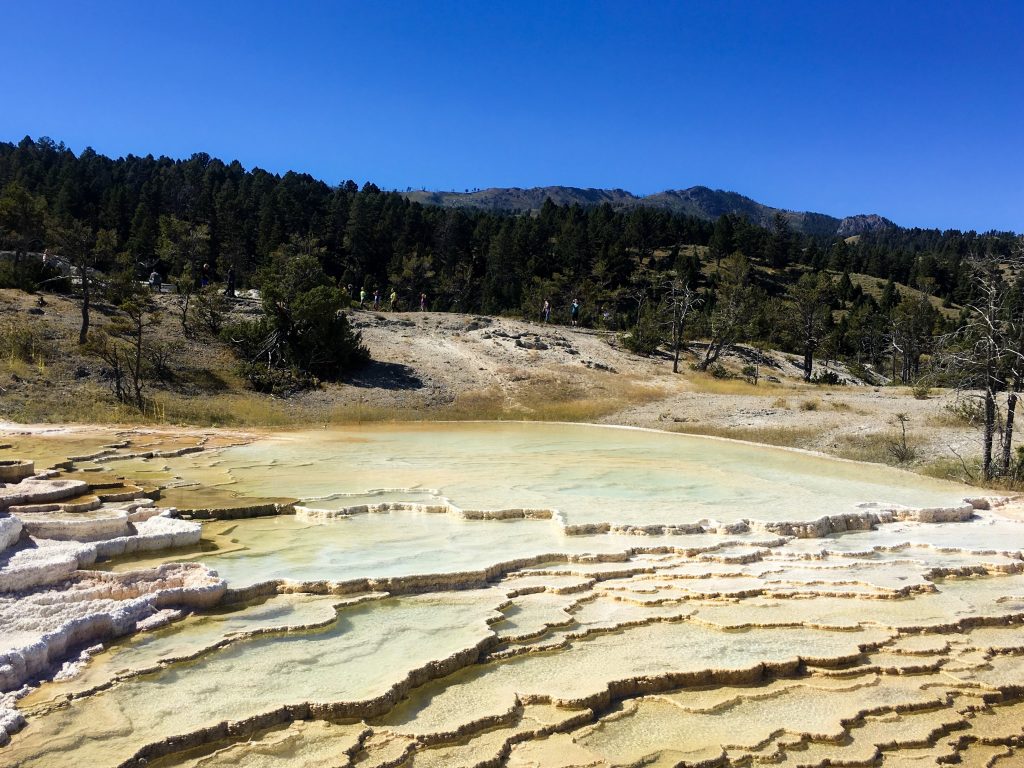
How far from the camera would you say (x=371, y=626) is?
6.21 meters

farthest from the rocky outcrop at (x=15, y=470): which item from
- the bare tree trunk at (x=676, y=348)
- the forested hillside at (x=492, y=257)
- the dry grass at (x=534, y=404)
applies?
the bare tree trunk at (x=676, y=348)

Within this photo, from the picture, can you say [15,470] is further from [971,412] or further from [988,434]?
[971,412]

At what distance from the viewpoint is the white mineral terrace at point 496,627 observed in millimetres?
4609

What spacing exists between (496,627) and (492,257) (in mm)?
52033

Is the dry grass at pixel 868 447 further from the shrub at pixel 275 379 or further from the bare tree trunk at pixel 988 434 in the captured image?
the shrub at pixel 275 379

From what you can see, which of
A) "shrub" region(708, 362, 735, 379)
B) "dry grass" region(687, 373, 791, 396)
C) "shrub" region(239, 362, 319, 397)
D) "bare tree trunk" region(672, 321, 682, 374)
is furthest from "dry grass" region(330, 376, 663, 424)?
"shrub" region(708, 362, 735, 379)

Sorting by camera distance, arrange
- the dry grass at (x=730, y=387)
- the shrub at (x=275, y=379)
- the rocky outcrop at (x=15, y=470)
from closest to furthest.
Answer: the rocky outcrop at (x=15, y=470) < the shrub at (x=275, y=379) < the dry grass at (x=730, y=387)

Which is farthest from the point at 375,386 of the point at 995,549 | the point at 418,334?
the point at 995,549

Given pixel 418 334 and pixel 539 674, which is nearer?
pixel 539 674

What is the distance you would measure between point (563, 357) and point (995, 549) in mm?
22391

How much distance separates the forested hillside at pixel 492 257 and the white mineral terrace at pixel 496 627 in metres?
21.5

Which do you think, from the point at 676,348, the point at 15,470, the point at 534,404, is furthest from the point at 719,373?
the point at 15,470

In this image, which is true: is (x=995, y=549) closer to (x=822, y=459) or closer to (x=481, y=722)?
(x=481, y=722)

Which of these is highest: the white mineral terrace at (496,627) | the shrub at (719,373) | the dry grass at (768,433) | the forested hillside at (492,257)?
the forested hillside at (492,257)
